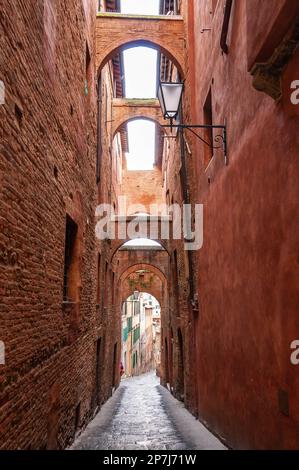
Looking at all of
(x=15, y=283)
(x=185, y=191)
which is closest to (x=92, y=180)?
(x=185, y=191)

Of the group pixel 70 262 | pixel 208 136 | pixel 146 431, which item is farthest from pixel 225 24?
pixel 146 431

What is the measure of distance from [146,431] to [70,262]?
3.58 meters

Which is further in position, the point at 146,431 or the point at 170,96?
the point at 146,431

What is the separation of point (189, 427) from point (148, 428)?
1098 mm

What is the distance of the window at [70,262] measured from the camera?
7395mm

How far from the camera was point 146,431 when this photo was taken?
8.12 meters

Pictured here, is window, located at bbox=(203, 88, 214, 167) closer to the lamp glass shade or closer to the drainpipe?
the lamp glass shade

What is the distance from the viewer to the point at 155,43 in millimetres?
11375

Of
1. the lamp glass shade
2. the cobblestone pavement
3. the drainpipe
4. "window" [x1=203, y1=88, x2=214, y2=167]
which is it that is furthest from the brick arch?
the cobblestone pavement

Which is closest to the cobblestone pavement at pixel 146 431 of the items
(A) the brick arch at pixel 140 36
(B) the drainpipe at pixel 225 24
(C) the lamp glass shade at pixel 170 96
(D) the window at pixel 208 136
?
(D) the window at pixel 208 136

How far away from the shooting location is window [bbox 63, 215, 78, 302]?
7395 mm

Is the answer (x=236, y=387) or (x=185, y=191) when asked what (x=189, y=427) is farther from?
(x=185, y=191)

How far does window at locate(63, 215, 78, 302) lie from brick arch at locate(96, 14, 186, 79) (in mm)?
5409

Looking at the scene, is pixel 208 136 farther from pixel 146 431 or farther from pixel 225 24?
pixel 146 431
